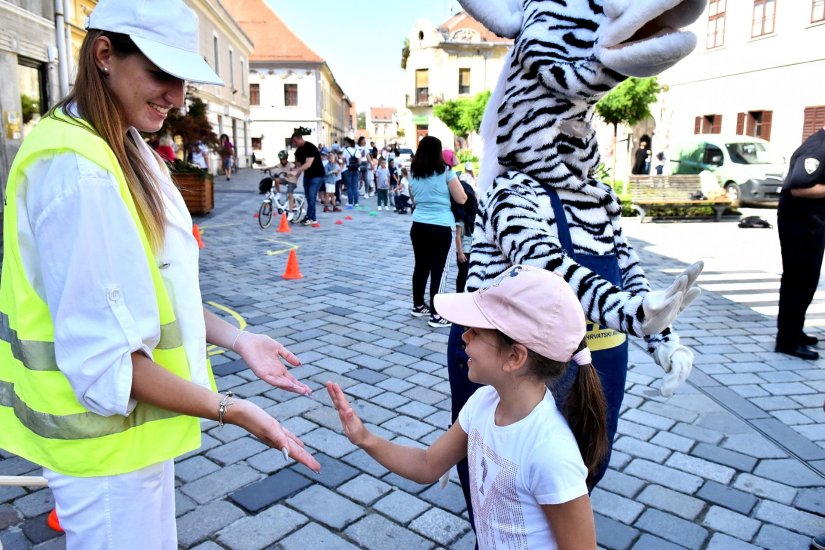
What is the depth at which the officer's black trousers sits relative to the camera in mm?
5277

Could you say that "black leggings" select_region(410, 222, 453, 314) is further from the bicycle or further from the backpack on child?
the backpack on child

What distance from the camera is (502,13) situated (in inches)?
90.5

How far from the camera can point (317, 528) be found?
2.98 meters

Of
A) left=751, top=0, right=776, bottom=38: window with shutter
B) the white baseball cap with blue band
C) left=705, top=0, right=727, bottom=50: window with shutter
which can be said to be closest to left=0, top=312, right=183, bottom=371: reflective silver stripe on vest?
the white baseball cap with blue band

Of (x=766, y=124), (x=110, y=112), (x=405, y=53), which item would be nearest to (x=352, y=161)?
(x=766, y=124)

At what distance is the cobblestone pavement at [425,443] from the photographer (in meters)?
2.97

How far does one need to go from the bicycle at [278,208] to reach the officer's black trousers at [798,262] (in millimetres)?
10229

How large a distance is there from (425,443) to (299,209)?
1143 centimetres

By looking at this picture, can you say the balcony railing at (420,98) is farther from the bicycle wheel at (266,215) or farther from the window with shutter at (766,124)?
the bicycle wheel at (266,215)

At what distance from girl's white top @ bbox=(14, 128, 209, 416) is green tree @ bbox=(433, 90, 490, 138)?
43262 mm

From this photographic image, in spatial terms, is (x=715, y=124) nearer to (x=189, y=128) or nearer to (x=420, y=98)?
(x=189, y=128)

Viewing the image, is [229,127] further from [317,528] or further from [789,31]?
[317,528]

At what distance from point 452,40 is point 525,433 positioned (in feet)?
186

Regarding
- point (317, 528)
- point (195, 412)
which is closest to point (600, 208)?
point (195, 412)
